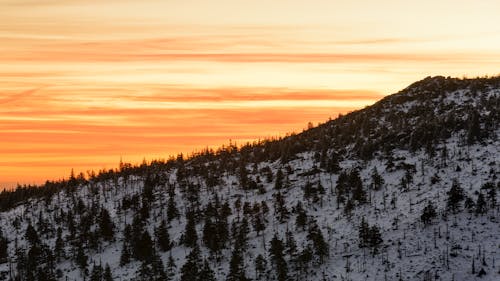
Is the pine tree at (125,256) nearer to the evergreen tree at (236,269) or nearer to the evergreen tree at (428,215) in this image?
the evergreen tree at (236,269)

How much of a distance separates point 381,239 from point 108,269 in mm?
39264

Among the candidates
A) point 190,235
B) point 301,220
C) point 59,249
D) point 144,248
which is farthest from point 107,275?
point 301,220

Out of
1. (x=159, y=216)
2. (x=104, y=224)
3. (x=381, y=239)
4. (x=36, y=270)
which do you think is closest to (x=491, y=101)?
(x=381, y=239)

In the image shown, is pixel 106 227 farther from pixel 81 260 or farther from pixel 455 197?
pixel 455 197

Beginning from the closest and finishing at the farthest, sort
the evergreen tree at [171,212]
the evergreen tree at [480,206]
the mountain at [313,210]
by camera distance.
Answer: the mountain at [313,210] → the evergreen tree at [480,206] → the evergreen tree at [171,212]

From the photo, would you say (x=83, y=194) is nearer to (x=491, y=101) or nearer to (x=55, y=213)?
(x=55, y=213)

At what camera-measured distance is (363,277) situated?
7562 cm

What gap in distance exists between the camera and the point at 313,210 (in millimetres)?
97688

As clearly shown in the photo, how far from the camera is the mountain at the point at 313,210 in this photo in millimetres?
79562

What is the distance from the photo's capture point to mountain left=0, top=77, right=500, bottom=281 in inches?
3132

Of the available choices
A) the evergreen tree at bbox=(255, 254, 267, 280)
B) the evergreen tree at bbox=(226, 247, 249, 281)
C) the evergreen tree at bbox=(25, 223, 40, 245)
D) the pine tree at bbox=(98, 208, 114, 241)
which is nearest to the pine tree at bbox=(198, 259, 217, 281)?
the evergreen tree at bbox=(226, 247, 249, 281)

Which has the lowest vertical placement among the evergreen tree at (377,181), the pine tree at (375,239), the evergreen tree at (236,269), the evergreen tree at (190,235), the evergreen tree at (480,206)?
the evergreen tree at (236,269)

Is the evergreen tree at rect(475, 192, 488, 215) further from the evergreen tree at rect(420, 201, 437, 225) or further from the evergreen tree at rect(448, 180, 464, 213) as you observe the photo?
the evergreen tree at rect(420, 201, 437, 225)

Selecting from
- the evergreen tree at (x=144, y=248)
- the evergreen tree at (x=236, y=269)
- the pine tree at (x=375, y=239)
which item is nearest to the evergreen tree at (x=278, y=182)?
the evergreen tree at (x=144, y=248)
